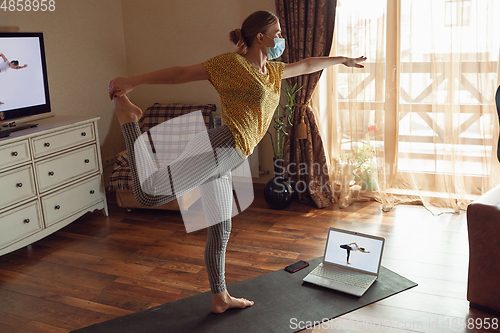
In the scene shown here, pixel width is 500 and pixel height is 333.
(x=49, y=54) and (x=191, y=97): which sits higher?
(x=49, y=54)

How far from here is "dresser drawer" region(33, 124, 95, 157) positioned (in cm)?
323

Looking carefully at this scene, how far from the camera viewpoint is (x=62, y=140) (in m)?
3.42

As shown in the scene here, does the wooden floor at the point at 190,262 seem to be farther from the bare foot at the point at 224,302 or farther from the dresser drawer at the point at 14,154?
the dresser drawer at the point at 14,154

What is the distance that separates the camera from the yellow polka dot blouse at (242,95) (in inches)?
74.6

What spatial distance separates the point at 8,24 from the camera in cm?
354

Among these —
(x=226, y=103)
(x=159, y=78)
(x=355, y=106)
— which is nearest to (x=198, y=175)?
(x=226, y=103)

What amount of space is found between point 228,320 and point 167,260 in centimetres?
88

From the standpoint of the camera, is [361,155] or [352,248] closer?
[352,248]

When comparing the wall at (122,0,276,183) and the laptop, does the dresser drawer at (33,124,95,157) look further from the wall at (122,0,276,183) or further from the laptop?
the laptop

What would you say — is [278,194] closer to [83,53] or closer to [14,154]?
[14,154]

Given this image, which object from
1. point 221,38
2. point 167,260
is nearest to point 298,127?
point 221,38

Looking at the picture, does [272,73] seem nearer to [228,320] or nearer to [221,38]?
[228,320]

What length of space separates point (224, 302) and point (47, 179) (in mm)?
1795

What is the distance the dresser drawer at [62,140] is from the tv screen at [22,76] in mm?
316
